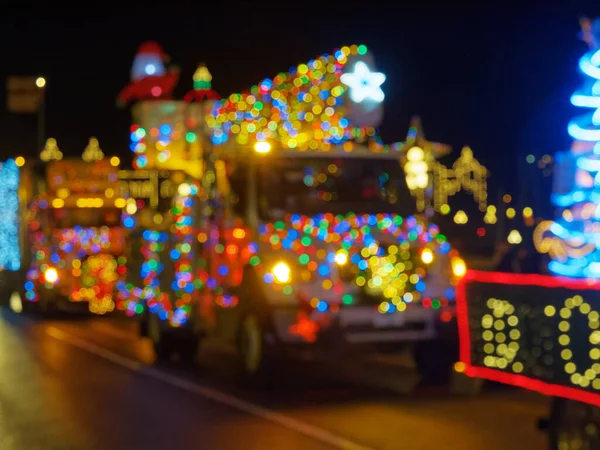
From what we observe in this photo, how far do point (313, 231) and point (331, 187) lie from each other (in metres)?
0.71

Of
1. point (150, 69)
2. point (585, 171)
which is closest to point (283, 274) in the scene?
point (585, 171)

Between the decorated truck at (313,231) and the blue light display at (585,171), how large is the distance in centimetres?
188

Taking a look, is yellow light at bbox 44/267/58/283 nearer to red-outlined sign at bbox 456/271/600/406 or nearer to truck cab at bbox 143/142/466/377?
truck cab at bbox 143/142/466/377

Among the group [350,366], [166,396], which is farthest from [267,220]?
[350,366]

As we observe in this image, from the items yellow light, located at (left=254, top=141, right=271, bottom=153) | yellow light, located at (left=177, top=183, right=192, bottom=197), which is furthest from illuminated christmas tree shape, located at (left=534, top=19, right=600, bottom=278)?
yellow light, located at (left=177, top=183, right=192, bottom=197)

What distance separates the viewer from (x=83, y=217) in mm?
22203

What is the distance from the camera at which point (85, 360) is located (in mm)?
14781

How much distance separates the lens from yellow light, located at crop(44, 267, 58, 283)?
21828 mm

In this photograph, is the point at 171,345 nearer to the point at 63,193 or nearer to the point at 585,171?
the point at 585,171

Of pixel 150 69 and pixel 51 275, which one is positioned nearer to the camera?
pixel 51 275

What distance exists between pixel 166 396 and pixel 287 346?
4.50ft

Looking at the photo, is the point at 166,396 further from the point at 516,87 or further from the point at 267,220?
the point at 516,87

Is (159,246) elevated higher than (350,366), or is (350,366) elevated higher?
(159,246)

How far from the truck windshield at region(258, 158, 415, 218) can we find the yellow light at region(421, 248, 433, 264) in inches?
20.8
